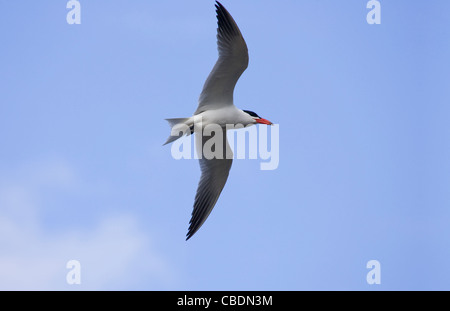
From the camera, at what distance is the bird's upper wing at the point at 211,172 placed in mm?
9141

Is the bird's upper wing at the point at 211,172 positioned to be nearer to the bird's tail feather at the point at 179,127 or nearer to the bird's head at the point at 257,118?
the bird's head at the point at 257,118

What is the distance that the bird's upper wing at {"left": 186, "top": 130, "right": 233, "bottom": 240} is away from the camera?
9.14m

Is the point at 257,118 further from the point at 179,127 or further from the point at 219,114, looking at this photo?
the point at 179,127

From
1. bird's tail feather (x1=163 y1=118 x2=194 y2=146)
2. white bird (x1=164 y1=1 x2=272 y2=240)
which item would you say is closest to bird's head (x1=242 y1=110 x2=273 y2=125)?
white bird (x1=164 y1=1 x2=272 y2=240)

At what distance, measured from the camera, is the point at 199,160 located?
9.52 meters

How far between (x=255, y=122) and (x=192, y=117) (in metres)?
1.08

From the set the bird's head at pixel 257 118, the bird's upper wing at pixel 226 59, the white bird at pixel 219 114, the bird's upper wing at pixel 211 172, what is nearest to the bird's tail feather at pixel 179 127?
the white bird at pixel 219 114

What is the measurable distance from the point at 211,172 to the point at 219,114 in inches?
44.8

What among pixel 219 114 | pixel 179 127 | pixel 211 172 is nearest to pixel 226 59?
pixel 219 114

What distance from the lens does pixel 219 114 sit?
875cm

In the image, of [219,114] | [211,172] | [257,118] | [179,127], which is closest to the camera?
[179,127]
